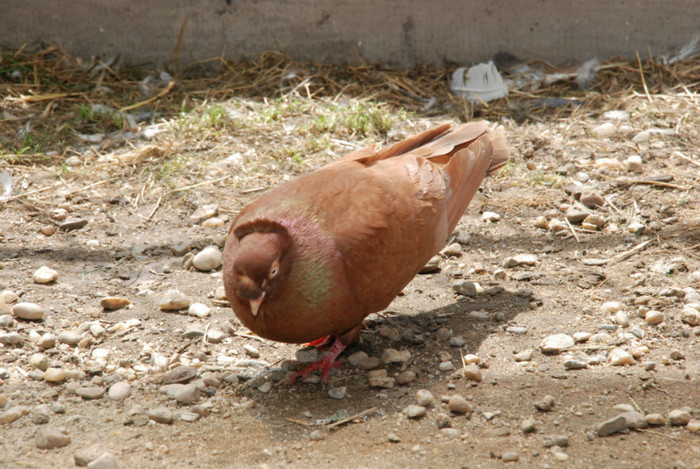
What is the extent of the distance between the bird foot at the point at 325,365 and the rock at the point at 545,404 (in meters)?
0.84

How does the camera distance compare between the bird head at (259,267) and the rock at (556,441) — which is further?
the bird head at (259,267)

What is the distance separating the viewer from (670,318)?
3.14m

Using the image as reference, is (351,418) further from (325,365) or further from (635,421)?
(635,421)

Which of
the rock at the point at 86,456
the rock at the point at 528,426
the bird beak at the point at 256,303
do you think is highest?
the bird beak at the point at 256,303

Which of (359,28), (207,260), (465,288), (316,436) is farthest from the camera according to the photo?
(359,28)

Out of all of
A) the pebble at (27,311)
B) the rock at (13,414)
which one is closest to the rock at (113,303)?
the pebble at (27,311)

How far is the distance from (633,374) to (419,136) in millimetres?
1520

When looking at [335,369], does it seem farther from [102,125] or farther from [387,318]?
[102,125]

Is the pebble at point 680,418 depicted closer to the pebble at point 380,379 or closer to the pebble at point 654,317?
the pebble at point 654,317

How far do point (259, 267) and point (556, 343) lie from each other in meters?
1.31

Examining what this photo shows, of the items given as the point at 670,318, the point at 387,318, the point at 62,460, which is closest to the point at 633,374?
the point at 670,318

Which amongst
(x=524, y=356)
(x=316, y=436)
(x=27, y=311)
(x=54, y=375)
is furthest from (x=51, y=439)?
(x=524, y=356)

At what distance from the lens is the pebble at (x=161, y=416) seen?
2.58 m

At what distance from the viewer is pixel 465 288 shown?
352cm
